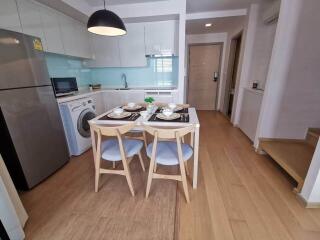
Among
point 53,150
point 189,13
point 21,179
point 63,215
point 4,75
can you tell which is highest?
point 189,13

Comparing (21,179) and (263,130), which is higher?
(263,130)

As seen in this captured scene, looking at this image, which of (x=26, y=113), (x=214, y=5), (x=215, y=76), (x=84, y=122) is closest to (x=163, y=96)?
(x=84, y=122)

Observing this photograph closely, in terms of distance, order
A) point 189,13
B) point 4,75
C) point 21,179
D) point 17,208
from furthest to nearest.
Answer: point 189,13 → point 21,179 → point 4,75 → point 17,208

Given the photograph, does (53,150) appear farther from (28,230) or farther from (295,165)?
(295,165)

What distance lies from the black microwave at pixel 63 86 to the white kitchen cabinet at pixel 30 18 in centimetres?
55

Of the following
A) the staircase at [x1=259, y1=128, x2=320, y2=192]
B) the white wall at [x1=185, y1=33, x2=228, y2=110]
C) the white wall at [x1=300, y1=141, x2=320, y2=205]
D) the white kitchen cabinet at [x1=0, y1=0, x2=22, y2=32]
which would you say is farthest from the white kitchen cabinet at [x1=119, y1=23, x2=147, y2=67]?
the white wall at [x1=300, y1=141, x2=320, y2=205]

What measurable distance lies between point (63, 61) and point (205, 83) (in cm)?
398

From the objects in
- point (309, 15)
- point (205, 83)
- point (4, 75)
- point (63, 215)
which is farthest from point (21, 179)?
point (205, 83)

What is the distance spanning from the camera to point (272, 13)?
2340mm

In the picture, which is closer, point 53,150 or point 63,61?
point 53,150

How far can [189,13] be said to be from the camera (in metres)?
3.17

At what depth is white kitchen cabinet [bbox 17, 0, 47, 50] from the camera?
1.87 metres

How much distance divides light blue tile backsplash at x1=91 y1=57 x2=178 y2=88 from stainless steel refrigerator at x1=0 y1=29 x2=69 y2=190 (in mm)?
2015

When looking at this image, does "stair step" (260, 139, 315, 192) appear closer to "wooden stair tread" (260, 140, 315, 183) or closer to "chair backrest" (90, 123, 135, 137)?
"wooden stair tread" (260, 140, 315, 183)
